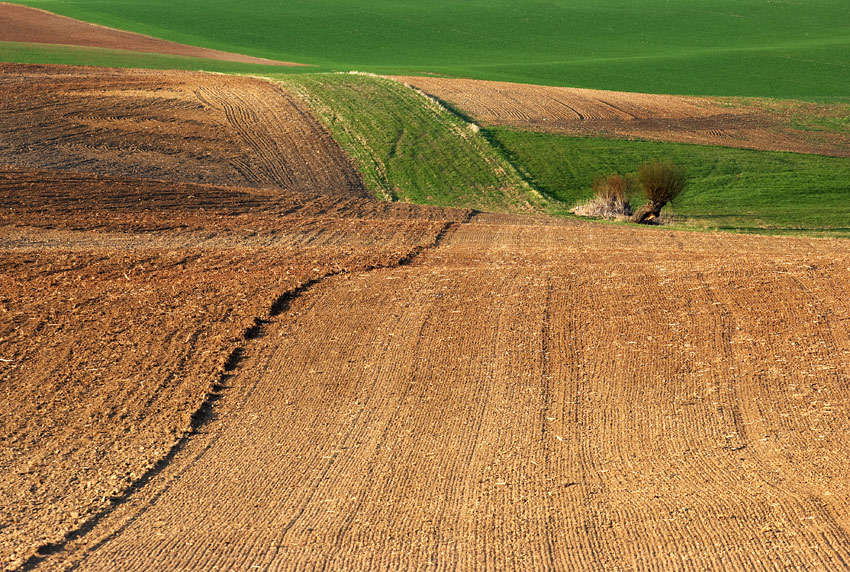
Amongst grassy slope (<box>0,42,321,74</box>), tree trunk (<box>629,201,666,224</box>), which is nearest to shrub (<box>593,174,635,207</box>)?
tree trunk (<box>629,201,666,224</box>)

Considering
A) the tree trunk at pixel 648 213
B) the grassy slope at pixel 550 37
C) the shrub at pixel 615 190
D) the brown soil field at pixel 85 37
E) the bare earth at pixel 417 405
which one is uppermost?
the grassy slope at pixel 550 37

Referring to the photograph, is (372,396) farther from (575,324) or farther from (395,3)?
(395,3)

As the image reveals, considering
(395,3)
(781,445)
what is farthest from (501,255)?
(395,3)

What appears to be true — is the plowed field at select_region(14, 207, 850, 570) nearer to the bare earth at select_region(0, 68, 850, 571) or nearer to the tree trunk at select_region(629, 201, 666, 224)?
the bare earth at select_region(0, 68, 850, 571)

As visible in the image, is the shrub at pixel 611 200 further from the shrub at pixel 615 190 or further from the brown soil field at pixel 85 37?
the brown soil field at pixel 85 37

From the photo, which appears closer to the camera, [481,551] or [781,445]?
[481,551]

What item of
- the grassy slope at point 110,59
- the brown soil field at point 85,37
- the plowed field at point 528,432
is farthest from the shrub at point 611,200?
the brown soil field at point 85,37

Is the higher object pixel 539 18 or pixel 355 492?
pixel 539 18
